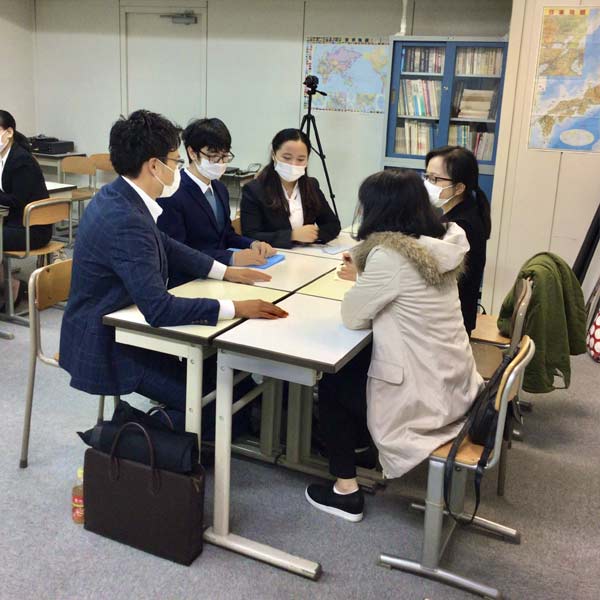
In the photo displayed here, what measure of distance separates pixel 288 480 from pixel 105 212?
117 centimetres

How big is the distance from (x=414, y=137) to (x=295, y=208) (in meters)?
1.96

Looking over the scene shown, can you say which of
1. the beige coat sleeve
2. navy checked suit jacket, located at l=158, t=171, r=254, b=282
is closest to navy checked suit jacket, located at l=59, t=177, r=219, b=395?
the beige coat sleeve

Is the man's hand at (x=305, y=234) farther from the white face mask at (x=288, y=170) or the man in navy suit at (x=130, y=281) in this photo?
the man in navy suit at (x=130, y=281)

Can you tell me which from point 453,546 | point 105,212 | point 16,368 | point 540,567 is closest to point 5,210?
point 16,368

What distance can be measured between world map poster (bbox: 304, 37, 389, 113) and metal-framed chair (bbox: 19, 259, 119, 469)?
11.7 ft

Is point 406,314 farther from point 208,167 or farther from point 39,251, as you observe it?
point 39,251

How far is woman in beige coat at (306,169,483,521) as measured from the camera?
191 cm

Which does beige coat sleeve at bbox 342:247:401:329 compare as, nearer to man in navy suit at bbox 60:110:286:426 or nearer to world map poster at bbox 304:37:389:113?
man in navy suit at bbox 60:110:286:426

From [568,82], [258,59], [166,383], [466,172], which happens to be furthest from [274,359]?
[258,59]

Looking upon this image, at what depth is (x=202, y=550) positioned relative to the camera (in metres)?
2.03

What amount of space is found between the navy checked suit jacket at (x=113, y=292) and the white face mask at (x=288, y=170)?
111 centimetres

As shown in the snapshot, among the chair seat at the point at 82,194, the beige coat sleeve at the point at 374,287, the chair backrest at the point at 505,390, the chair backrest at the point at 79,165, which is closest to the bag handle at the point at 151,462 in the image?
the beige coat sleeve at the point at 374,287

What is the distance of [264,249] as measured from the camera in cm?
287

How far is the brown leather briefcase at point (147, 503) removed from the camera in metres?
1.90
